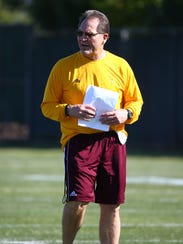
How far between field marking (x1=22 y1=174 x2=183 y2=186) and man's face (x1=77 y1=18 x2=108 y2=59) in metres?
8.51

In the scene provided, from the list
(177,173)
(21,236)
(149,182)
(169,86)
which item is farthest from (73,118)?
(169,86)

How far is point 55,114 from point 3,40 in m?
20.2

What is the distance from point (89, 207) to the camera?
14148 mm

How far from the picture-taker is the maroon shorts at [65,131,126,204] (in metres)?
8.70

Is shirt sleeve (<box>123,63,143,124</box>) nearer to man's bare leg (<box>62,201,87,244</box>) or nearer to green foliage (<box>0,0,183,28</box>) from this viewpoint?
man's bare leg (<box>62,201,87,244</box>)

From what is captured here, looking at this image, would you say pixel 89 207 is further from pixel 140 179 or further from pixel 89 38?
pixel 89 38

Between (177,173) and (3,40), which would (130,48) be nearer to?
A: (3,40)

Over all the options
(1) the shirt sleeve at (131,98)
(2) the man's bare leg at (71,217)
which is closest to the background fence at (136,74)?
(1) the shirt sleeve at (131,98)

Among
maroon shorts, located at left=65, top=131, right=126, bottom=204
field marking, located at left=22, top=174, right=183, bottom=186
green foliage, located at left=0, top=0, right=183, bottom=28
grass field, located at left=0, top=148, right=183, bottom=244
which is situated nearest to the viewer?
maroon shorts, located at left=65, top=131, right=126, bottom=204

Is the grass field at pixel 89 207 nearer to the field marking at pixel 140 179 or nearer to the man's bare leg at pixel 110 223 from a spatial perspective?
the field marking at pixel 140 179

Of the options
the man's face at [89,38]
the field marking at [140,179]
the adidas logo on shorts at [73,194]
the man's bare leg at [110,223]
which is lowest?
the field marking at [140,179]

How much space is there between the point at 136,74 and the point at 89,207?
13308 mm

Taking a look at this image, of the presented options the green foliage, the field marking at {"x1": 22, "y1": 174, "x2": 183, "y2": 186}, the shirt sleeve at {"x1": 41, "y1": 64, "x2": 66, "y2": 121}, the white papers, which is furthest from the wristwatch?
the green foliage

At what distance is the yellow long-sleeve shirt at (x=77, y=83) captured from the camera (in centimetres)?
870
